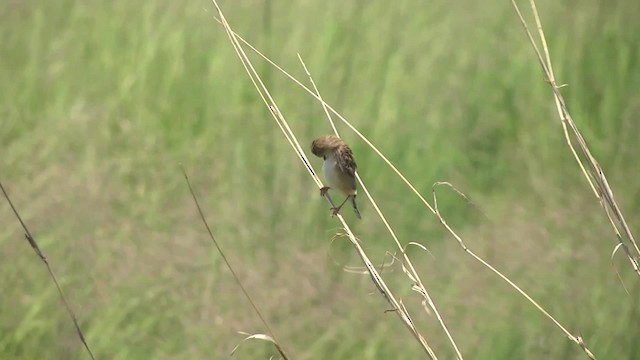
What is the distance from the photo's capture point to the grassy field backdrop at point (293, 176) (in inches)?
103

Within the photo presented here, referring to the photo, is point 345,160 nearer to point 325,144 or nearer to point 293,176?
point 325,144

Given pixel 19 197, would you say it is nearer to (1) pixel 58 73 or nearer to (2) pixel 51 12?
(1) pixel 58 73

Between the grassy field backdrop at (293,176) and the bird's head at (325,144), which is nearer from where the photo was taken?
the bird's head at (325,144)

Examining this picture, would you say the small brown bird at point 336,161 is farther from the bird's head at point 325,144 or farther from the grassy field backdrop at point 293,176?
the grassy field backdrop at point 293,176

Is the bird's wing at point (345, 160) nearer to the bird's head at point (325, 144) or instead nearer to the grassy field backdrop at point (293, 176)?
the bird's head at point (325, 144)

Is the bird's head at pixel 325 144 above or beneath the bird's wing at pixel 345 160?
above

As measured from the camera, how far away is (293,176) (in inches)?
104

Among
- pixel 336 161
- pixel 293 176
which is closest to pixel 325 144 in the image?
pixel 336 161

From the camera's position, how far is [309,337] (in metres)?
2.63

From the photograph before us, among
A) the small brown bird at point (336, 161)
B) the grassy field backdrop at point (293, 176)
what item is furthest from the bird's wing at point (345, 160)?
the grassy field backdrop at point (293, 176)

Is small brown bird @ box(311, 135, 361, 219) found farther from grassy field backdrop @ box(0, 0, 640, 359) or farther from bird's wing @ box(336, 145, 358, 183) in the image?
grassy field backdrop @ box(0, 0, 640, 359)

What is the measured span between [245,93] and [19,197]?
0.70 metres

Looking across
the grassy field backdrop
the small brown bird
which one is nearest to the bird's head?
the small brown bird

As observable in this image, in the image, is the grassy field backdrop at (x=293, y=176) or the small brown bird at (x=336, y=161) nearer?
the small brown bird at (x=336, y=161)
